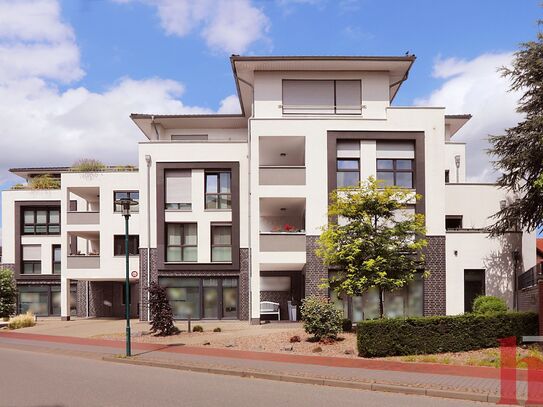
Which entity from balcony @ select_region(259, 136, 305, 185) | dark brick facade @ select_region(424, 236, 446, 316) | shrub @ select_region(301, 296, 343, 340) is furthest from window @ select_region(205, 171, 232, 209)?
shrub @ select_region(301, 296, 343, 340)

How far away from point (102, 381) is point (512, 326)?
11.1 m

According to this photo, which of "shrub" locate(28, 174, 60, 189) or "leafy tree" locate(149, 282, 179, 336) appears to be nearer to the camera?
"leafy tree" locate(149, 282, 179, 336)

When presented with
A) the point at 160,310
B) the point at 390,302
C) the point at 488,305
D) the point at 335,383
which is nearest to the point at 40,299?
the point at 160,310

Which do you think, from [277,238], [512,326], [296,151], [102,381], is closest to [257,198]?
[277,238]

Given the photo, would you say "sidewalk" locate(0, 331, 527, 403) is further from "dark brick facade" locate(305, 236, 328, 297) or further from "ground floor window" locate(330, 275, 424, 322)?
"ground floor window" locate(330, 275, 424, 322)

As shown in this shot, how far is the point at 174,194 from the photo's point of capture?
31.8m

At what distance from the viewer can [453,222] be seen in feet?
100

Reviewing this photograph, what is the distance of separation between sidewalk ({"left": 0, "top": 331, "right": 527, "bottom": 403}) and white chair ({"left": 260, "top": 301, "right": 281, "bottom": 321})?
36.2 ft

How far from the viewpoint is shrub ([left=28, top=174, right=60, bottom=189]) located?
42.7m

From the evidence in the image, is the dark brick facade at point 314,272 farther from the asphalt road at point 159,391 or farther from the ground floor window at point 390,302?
the asphalt road at point 159,391

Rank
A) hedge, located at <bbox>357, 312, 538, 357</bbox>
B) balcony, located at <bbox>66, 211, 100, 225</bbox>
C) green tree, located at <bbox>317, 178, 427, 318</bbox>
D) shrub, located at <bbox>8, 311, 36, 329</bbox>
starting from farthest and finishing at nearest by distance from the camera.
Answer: balcony, located at <bbox>66, 211, 100, 225</bbox>, shrub, located at <bbox>8, 311, 36, 329</bbox>, green tree, located at <bbox>317, 178, 427, 318</bbox>, hedge, located at <bbox>357, 312, 538, 357</bbox>

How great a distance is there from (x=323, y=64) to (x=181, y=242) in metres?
10.9

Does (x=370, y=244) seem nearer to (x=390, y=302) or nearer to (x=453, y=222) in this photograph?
(x=390, y=302)

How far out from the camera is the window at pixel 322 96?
29.7 m
